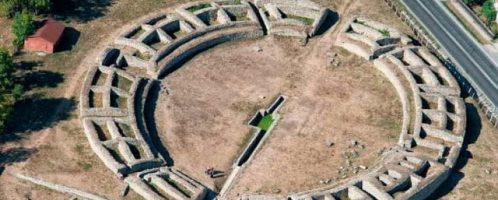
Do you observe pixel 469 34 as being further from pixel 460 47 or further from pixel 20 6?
pixel 20 6

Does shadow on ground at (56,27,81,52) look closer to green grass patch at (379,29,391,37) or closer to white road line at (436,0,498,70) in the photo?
green grass patch at (379,29,391,37)

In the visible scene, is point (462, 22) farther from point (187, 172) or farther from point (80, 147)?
point (80, 147)

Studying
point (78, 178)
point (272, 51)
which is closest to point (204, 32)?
point (272, 51)

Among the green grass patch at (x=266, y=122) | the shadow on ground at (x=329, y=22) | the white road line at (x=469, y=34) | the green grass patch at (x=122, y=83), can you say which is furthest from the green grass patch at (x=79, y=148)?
the white road line at (x=469, y=34)

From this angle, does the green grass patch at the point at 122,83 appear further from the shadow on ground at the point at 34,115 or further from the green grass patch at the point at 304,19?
the green grass patch at the point at 304,19

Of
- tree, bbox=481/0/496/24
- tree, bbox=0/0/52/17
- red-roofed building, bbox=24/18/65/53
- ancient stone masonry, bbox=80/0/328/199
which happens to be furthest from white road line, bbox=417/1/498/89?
tree, bbox=0/0/52/17

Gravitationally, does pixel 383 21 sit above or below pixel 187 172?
above
